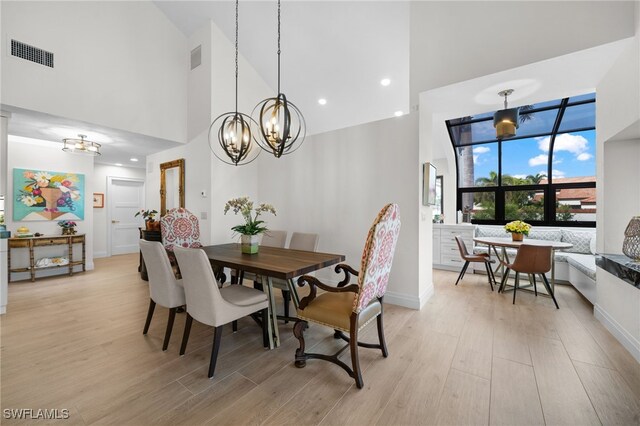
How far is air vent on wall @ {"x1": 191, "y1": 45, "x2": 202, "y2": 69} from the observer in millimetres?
4461

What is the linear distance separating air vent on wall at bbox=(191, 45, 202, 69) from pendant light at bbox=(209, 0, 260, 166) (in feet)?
3.59

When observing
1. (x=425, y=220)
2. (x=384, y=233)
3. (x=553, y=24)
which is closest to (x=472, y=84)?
(x=553, y=24)

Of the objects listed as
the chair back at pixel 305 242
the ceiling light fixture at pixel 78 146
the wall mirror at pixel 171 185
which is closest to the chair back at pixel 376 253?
the chair back at pixel 305 242

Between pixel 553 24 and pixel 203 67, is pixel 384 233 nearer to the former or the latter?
pixel 553 24

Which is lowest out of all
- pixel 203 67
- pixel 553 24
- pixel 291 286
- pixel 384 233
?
pixel 291 286

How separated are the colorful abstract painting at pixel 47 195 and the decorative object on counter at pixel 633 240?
8052mm

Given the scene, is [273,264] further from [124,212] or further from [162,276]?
[124,212]

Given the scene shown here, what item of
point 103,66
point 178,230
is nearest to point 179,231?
point 178,230

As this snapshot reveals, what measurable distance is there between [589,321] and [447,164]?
4035 millimetres

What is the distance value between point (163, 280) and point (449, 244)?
192 inches

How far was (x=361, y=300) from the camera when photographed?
1.70 metres

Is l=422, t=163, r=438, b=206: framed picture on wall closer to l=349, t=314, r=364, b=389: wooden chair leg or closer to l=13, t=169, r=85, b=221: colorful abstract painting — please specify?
l=349, t=314, r=364, b=389: wooden chair leg

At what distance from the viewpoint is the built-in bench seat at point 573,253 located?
10.8ft

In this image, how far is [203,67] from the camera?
4379 millimetres
